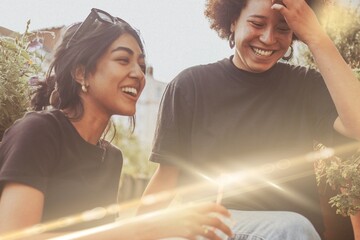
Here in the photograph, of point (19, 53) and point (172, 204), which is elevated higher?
point (19, 53)

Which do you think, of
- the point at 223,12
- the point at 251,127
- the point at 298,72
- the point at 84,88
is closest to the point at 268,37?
the point at 298,72

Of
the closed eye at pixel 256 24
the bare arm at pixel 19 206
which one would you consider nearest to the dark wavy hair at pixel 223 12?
the closed eye at pixel 256 24

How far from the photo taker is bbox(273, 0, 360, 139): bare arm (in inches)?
70.6

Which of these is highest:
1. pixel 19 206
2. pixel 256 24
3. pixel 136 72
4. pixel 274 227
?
pixel 256 24

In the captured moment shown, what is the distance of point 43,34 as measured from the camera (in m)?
2.61

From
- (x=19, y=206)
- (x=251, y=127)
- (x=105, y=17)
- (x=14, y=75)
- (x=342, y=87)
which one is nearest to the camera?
(x=19, y=206)

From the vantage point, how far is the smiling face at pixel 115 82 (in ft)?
6.40

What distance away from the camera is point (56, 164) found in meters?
1.73

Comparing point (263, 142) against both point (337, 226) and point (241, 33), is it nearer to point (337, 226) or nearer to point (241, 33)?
point (241, 33)

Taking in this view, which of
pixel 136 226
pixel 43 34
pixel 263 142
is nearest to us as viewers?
pixel 136 226

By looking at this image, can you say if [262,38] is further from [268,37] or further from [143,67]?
[143,67]

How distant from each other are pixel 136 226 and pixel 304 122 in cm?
89

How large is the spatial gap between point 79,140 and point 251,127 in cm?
63

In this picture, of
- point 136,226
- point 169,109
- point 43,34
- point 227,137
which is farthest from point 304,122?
point 43,34
